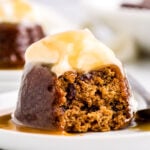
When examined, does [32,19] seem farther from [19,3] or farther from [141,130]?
[141,130]

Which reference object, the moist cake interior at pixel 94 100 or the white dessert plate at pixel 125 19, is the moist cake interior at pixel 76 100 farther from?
the white dessert plate at pixel 125 19

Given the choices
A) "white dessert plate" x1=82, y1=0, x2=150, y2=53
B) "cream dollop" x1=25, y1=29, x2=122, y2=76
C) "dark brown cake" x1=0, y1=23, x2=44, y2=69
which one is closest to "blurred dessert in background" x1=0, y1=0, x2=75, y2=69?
"dark brown cake" x1=0, y1=23, x2=44, y2=69

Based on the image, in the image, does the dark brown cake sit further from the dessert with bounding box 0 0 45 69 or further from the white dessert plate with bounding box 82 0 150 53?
the white dessert plate with bounding box 82 0 150 53

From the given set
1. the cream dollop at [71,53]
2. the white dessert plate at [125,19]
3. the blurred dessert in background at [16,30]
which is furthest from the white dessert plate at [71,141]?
the white dessert plate at [125,19]

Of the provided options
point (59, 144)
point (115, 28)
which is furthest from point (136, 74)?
point (59, 144)

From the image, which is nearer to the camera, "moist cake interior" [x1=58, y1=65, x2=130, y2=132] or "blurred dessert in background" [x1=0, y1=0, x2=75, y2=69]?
"moist cake interior" [x1=58, y1=65, x2=130, y2=132]

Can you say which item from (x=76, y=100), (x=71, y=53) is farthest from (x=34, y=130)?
(x=71, y=53)

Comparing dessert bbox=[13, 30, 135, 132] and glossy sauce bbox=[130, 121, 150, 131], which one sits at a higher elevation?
dessert bbox=[13, 30, 135, 132]
